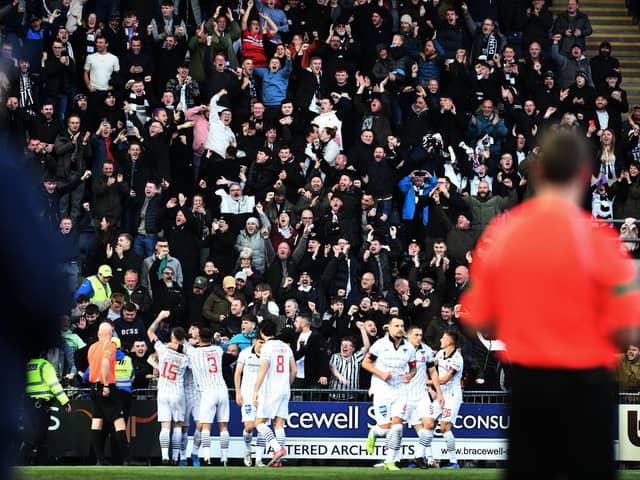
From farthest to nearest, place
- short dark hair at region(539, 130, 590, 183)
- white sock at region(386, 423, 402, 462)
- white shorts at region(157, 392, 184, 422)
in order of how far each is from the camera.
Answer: white shorts at region(157, 392, 184, 422) → white sock at region(386, 423, 402, 462) → short dark hair at region(539, 130, 590, 183)

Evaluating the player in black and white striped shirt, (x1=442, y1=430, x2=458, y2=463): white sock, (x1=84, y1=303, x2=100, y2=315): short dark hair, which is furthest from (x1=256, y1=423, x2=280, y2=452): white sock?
(x1=84, y1=303, x2=100, y2=315): short dark hair

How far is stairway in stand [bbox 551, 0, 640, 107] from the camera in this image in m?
32.5

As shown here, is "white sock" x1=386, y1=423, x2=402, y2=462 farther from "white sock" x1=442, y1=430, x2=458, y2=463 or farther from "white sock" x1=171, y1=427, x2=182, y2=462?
"white sock" x1=171, y1=427, x2=182, y2=462

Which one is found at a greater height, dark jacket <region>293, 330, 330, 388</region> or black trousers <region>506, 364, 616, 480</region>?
dark jacket <region>293, 330, 330, 388</region>

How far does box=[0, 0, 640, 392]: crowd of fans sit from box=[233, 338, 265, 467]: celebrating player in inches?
47.4

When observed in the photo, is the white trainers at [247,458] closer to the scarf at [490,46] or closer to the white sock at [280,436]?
the white sock at [280,436]

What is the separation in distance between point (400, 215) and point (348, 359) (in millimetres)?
4372

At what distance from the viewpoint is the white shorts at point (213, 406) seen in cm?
2105

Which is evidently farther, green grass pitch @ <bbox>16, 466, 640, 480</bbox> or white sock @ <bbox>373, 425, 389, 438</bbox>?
white sock @ <bbox>373, 425, 389, 438</bbox>

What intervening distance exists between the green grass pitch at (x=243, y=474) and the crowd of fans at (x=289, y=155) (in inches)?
141

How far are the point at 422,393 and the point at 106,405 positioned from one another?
488cm

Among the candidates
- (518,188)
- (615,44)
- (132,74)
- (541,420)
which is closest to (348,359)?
(518,188)

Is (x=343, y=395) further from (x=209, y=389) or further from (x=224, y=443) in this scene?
(x=209, y=389)

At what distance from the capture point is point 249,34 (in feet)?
88.9
